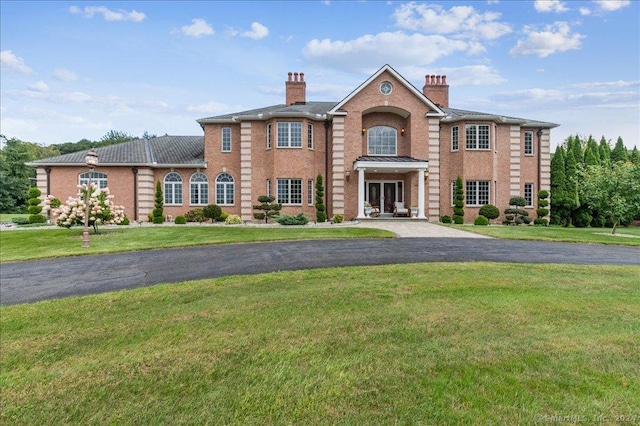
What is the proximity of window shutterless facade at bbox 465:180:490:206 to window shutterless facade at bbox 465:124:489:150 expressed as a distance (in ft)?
7.76

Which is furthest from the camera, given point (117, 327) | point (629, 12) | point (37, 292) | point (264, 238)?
point (629, 12)

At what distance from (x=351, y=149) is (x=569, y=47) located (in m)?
15.5

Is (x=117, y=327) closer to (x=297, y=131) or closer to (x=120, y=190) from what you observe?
(x=297, y=131)

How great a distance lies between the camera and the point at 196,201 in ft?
75.7

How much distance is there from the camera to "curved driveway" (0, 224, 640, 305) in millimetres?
6904

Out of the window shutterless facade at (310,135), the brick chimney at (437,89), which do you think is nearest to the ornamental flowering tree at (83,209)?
the window shutterless facade at (310,135)

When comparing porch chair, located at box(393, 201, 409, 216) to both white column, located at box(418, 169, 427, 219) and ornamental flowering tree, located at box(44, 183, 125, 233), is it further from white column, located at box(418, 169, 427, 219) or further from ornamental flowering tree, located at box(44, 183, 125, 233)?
ornamental flowering tree, located at box(44, 183, 125, 233)

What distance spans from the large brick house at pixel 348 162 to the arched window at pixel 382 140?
0.07m

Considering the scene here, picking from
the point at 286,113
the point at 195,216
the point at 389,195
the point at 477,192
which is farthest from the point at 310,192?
the point at 477,192

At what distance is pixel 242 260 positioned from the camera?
884cm

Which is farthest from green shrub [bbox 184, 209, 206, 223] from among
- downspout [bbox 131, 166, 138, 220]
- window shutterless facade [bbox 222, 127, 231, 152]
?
window shutterless facade [bbox 222, 127, 231, 152]

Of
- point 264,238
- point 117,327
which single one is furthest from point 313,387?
point 264,238

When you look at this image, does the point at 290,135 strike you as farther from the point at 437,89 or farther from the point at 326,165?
the point at 437,89

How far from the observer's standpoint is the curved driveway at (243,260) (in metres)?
6.90
